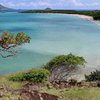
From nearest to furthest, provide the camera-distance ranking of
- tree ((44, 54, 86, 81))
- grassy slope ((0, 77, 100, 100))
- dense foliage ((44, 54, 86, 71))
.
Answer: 1. grassy slope ((0, 77, 100, 100))
2. tree ((44, 54, 86, 81))
3. dense foliage ((44, 54, 86, 71))

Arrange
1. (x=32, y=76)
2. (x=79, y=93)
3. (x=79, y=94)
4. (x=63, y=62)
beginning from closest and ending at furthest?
1. (x=79, y=94)
2. (x=79, y=93)
3. (x=32, y=76)
4. (x=63, y=62)

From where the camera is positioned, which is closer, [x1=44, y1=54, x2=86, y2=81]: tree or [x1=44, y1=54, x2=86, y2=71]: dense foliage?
[x1=44, y1=54, x2=86, y2=81]: tree

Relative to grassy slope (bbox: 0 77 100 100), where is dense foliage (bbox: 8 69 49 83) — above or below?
below

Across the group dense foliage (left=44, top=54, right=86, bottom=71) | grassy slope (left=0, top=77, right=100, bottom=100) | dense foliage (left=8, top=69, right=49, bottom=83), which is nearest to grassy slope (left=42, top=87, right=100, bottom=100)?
grassy slope (left=0, top=77, right=100, bottom=100)

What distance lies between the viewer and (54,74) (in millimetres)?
27438

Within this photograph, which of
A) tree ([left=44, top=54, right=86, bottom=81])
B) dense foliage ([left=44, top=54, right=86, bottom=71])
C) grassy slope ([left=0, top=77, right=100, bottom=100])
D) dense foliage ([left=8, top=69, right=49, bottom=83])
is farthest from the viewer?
dense foliage ([left=44, top=54, right=86, bottom=71])

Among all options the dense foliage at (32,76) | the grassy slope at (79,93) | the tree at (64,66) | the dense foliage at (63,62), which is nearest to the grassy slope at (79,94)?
the grassy slope at (79,93)

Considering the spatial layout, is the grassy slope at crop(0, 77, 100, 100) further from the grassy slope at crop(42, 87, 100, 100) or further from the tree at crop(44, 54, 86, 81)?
the tree at crop(44, 54, 86, 81)

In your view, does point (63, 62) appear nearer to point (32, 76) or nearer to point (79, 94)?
point (32, 76)

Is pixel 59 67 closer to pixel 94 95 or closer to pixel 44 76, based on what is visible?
pixel 44 76

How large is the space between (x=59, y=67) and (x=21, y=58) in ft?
48.2

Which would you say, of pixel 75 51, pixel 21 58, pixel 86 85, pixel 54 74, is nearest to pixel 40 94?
pixel 86 85

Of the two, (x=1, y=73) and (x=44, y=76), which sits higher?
(x=44, y=76)

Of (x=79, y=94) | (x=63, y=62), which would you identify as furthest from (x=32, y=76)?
(x=79, y=94)
